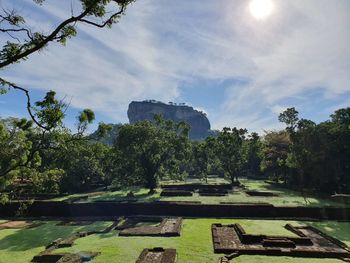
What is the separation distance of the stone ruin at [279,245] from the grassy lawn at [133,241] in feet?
1.57

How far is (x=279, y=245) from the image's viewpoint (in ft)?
50.2

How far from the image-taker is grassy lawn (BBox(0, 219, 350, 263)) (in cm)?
1411

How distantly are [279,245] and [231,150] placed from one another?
115 ft

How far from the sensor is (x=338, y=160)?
114 ft

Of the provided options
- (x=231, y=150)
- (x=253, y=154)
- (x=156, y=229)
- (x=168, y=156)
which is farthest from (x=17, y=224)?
(x=253, y=154)

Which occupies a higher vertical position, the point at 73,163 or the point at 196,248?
the point at 73,163

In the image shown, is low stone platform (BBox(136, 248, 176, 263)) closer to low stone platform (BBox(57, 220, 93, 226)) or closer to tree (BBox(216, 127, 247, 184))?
low stone platform (BBox(57, 220, 93, 226))

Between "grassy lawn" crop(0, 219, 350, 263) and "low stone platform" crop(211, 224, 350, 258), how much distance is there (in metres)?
0.49

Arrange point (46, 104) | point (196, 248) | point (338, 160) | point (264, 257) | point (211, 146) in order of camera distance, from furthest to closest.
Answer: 1. point (211, 146)
2. point (338, 160)
3. point (196, 248)
4. point (264, 257)
5. point (46, 104)

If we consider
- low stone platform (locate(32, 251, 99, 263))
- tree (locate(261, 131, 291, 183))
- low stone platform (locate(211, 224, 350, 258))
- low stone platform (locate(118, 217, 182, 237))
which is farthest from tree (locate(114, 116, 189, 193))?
low stone platform (locate(32, 251, 99, 263))

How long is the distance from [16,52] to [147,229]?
44.0 ft

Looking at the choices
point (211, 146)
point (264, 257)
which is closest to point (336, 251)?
point (264, 257)

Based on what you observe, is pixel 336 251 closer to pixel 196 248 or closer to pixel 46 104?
pixel 196 248

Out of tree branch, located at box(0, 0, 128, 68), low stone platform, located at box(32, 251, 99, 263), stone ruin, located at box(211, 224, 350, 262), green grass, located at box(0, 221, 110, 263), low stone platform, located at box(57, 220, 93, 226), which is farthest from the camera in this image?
low stone platform, located at box(57, 220, 93, 226)
